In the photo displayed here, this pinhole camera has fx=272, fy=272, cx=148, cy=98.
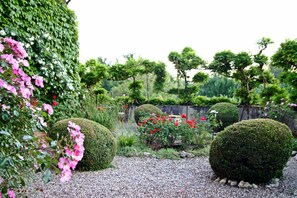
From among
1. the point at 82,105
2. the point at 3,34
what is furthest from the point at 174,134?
the point at 3,34

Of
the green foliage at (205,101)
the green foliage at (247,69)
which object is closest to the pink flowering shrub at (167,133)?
the green foliage at (247,69)

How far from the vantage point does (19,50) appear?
5.17ft

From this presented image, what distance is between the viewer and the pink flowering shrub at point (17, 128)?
1223mm

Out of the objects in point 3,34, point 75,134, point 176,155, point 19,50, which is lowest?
point 176,155

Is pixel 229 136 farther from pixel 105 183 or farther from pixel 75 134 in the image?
pixel 75 134

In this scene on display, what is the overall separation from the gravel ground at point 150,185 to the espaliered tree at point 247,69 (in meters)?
5.65

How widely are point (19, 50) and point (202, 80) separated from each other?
10429 millimetres

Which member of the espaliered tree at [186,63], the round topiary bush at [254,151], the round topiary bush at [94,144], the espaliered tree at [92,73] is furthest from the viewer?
the espaliered tree at [186,63]

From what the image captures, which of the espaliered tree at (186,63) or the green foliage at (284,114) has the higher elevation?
the espaliered tree at (186,63)

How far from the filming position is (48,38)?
4.55 meters

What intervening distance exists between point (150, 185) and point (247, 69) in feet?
26.0

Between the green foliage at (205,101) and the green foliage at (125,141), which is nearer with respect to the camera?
the green foliage at (125,141)

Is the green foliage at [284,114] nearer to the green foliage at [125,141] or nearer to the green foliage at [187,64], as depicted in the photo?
the green foliage at [125,141]

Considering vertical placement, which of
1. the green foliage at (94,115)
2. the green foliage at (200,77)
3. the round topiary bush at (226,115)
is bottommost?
the round topiary bush at (226,115)
